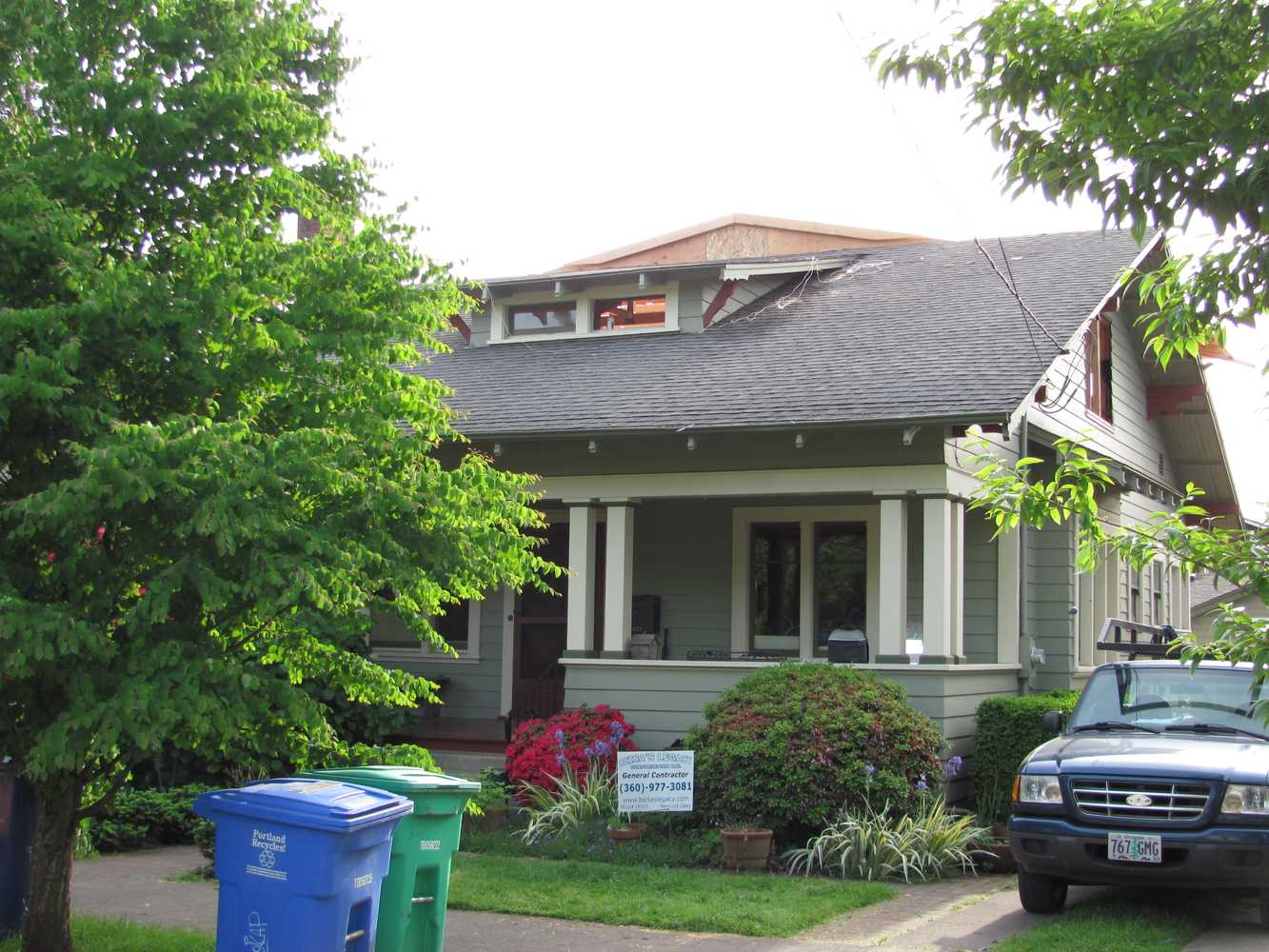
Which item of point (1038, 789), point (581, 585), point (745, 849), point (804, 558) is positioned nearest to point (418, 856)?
point (1038, 789)

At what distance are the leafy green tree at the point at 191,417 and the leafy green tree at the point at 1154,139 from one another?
120 inches

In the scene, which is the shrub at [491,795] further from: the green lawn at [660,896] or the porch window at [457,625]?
the porch window at [457,625]

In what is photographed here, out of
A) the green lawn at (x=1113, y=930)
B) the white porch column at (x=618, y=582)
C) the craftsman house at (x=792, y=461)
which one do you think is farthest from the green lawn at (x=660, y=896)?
the white porch column at (x=618, y=582)

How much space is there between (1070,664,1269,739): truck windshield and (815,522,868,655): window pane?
5.27 m

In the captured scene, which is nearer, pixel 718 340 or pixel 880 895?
pixel 880 895

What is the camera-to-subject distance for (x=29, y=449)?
7035 mm

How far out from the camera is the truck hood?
8.57 m

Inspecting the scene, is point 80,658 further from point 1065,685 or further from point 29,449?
point 1065,685

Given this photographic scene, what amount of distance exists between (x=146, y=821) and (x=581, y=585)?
15.2 feet

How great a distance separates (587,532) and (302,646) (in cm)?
712

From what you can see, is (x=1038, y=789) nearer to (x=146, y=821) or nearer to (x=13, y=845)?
(x=13, y=845)

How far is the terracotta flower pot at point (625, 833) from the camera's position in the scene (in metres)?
11.5

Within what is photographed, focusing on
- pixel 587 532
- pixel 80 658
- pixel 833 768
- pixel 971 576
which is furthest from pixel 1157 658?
pixel 80 658

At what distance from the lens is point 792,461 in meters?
13.4
